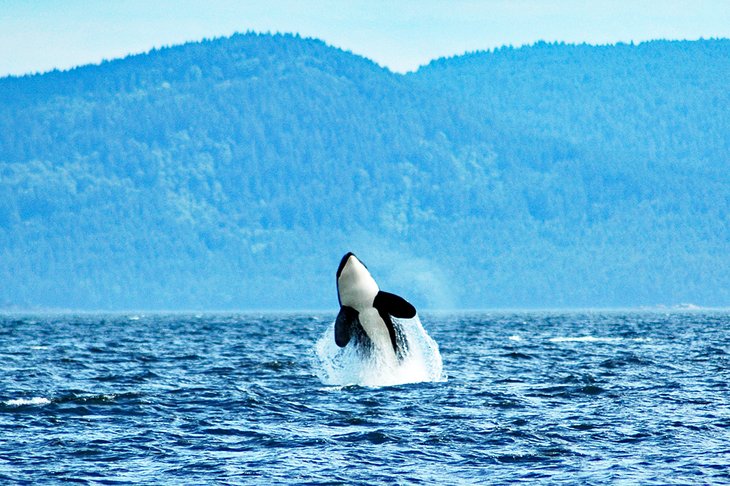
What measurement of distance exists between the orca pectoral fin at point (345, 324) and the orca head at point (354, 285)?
16 centimetres

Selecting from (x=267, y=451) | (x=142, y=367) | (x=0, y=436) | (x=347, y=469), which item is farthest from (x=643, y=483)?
(x=142, y=367)

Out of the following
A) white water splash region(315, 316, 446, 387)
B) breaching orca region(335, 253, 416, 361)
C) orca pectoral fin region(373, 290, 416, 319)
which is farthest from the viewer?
white water splash region(315, 316, 446, 387)

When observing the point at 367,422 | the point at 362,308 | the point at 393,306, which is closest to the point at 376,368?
the point at 362,308

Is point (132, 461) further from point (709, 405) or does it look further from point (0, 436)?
point (709, 405)

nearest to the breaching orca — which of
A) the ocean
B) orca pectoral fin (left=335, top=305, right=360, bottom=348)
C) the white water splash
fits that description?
orca pectoral fin (left=335, top=305, right=360, bottom=348)

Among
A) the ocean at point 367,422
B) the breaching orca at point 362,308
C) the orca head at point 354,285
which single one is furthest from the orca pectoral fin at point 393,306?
the ocean at point 367,422

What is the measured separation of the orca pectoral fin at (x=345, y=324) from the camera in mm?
29750

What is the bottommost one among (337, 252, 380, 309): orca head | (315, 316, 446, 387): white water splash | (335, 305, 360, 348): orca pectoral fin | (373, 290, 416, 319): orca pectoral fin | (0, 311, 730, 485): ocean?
(0, 311, 730, 485): ocean

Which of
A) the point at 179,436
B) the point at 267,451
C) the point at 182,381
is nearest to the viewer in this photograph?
the point at 267,451

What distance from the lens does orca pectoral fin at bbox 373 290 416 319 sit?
29.0m

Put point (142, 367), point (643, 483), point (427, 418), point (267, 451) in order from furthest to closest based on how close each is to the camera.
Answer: point (142, 367) < point (427, 418) < point (267, 451) < point (643, 483)

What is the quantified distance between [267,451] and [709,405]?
39.7 ft

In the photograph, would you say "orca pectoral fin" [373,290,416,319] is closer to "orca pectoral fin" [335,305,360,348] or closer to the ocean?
"orca pectoral fin" [335,305,360,348]

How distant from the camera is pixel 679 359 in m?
46.4
